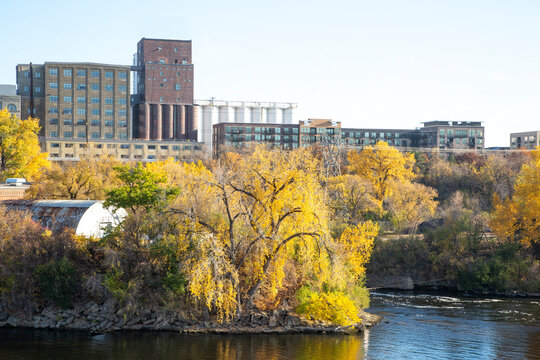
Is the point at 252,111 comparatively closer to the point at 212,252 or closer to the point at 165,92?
the point at 165,92

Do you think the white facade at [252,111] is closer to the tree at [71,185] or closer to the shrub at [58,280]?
the tree at [71,185]

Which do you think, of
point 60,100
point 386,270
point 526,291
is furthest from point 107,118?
point 526,291

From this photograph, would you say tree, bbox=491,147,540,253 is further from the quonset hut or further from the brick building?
the brick building

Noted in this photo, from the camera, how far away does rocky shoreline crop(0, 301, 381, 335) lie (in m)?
40.8

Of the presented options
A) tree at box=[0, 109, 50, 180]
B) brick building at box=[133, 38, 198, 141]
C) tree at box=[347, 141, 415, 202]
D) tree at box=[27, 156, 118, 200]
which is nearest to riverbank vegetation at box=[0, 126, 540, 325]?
tree at box=[27, 156, 118, 200]

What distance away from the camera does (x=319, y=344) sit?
38375 mm

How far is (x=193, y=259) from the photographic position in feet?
131

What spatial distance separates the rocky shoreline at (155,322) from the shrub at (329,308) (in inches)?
18.1

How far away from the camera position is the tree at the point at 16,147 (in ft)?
246

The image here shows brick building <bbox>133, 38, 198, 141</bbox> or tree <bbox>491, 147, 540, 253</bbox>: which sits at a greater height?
brick building <bbox>133, 38, 198, 141</bbox>

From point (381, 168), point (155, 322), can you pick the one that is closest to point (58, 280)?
point (155, 322)

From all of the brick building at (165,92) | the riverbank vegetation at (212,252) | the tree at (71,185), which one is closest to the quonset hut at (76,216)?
the riverbank vegetation at (212,252)

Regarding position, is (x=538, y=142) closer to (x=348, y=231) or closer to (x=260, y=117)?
(x=260, y=117)

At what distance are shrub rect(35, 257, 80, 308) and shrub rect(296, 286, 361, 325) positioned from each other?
15678 mm
